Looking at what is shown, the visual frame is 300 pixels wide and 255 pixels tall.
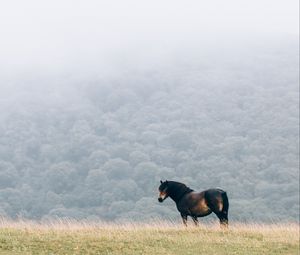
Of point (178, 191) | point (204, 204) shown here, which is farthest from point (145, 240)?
point (178, 191)

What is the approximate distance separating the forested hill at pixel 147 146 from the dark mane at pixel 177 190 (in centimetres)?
5467

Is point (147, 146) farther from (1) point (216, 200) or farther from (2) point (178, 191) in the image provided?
(1) point (216, 200)

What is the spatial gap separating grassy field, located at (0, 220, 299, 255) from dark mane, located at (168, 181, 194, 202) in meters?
2.25

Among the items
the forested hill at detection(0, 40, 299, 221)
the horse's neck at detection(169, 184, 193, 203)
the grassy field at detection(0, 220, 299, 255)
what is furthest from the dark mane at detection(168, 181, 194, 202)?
the forested hill at detection(0, 40, 299, 221)

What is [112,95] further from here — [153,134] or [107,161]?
[107,161]

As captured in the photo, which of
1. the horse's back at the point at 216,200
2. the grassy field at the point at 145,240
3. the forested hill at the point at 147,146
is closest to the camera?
the grassy field at the point at 145,240

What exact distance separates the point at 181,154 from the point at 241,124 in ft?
91.3

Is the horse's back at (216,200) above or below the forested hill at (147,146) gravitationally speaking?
above

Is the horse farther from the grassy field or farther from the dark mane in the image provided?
the grassy field

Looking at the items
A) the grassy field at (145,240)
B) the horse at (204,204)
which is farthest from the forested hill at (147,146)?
the grassy field at (145,240)

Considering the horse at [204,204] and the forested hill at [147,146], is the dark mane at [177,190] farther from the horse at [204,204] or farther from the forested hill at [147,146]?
the forested hill at [147,146]

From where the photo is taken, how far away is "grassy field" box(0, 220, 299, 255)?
47.7 ft

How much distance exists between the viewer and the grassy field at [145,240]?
572 inches

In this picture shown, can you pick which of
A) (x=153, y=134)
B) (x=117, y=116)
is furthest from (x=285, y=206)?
(x=117, y=116)
